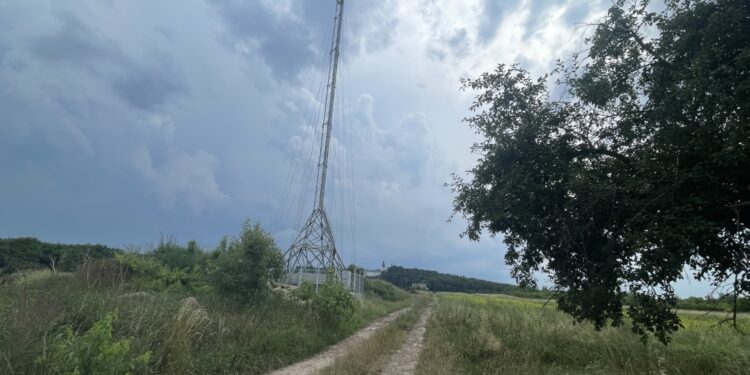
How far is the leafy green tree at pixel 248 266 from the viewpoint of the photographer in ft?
49.0

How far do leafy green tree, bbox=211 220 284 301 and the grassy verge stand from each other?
1.94ft

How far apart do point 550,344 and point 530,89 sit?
7.97 m

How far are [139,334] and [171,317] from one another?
1023mm

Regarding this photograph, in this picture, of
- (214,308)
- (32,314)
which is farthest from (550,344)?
(32,314)

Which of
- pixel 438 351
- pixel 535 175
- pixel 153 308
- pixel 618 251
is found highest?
pixel 535 175

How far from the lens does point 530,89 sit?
34.3ft

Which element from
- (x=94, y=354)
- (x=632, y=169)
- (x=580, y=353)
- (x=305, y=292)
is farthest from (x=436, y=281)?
(x=94, y=354)

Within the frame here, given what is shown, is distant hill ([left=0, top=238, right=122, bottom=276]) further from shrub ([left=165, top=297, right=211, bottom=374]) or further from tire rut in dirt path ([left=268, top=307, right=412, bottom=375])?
shrub ([left=165, top=297, right=211, bottom=374])

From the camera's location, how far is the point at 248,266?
1517cm

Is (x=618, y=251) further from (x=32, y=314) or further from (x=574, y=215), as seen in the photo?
(x=32, y=314)

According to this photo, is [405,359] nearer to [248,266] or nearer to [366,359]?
[366,359]

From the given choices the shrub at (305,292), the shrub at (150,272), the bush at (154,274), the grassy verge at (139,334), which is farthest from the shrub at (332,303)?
the shrub at (150,272)

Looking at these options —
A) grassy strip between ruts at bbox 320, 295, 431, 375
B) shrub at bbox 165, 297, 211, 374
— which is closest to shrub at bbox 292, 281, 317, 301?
grassy strip between ruts at bbox 320, 295, 431, 375

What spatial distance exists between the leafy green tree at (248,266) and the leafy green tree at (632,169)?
26.2 feet
